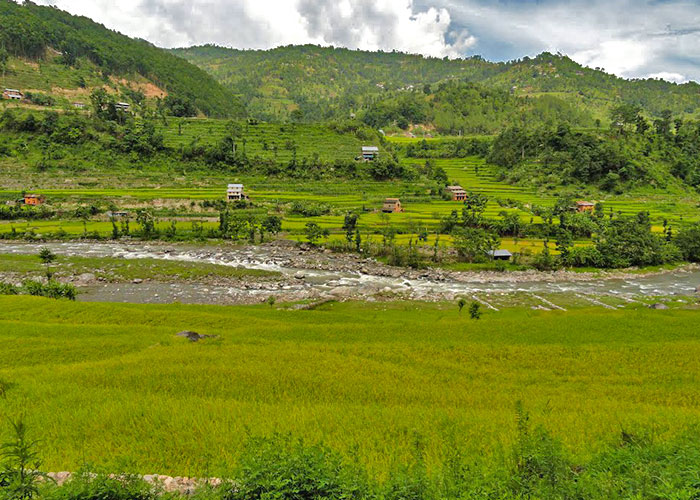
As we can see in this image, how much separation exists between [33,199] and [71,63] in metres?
126

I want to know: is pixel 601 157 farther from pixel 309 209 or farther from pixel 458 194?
pixel 309 209

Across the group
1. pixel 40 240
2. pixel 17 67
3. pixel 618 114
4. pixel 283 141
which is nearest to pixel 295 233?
pixel 40 240

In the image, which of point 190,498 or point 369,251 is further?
point 369,251

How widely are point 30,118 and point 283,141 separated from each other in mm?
70163

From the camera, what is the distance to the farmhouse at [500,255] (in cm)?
5178

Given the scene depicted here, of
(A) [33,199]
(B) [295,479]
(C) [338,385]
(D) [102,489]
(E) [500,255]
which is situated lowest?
(C) [338,385]

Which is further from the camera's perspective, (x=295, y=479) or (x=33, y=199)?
(x=33, y=199)

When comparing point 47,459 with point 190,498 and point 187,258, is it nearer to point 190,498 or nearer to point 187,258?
point 190,498

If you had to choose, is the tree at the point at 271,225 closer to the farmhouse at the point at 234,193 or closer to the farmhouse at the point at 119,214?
the farmhouse at the point at 234,193

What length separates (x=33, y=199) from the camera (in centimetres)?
7156

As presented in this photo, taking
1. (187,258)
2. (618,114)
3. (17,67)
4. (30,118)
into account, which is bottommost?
(187,258)

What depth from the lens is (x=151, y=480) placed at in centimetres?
829

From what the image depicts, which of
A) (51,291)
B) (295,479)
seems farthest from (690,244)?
(51,291)

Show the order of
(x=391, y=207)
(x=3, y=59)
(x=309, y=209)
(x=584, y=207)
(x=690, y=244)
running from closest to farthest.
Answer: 1. (x=690, y=244)
2. (x=309, y=209)
3. (x=584, y=207)
4. (x=391, y=207)
5. (x=3, y=59)
